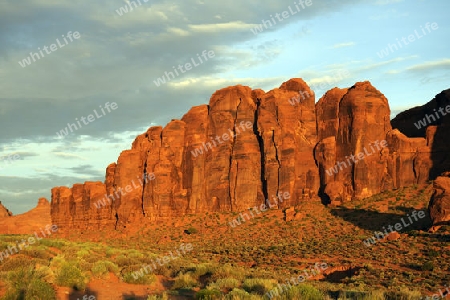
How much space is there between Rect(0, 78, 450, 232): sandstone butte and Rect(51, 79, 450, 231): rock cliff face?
164mm

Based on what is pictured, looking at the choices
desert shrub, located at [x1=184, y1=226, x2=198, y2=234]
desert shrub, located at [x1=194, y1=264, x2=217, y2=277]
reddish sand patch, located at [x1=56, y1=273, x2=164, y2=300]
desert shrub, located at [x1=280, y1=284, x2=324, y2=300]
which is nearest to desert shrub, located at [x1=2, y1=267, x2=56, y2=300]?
reddish sand patch, located at [x1=56, y1=273, x2=164, y2=300]

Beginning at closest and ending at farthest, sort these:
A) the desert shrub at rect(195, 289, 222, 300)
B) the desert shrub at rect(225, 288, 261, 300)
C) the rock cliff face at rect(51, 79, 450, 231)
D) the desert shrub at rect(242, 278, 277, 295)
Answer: the desert shrub at rect(225, 288, 261, 300) → the desert shrub at rect(195, 289, 222, 300) → the desert shrub at rect(242, 278, 277, 295) → the rock cliff face at rect(51, 79, 450, 231)

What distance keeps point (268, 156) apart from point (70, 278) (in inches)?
2308

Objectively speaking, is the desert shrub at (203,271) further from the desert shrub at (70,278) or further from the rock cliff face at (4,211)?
the rock cliff face at (4,211)

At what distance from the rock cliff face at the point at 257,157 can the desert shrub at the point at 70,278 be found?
5468 centimetres

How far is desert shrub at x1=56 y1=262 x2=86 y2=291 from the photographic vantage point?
19047 mm

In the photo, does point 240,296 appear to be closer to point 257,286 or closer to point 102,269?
point 257,286

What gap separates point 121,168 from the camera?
8925 cm

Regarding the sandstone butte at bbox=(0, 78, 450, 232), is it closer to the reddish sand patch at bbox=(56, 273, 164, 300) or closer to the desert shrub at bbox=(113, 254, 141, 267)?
the desert shrub at bbox=(113, 254, 141, 267)

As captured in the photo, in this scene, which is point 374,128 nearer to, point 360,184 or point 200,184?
point 360,184

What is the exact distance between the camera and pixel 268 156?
76.1 m

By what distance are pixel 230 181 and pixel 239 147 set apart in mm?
5965

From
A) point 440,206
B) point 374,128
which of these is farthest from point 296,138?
point 440,206

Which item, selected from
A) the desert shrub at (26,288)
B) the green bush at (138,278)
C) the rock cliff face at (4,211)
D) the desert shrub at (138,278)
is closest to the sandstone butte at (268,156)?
the rock cliff face at (4,211)
